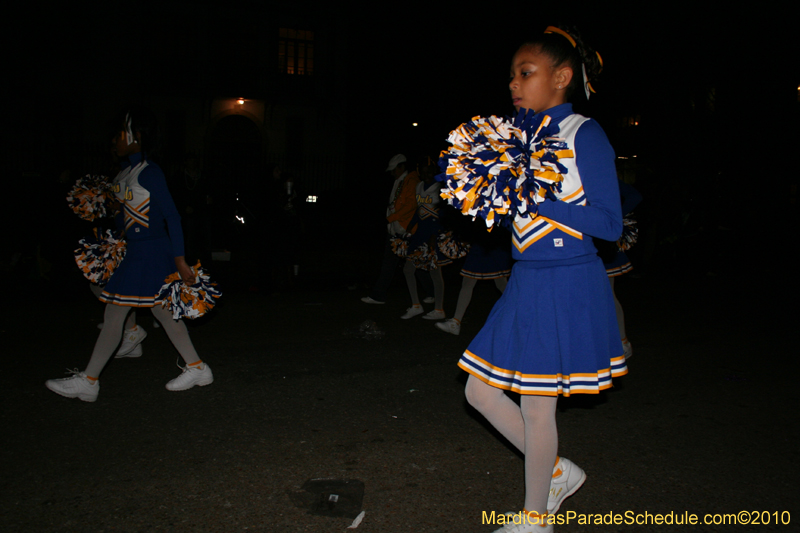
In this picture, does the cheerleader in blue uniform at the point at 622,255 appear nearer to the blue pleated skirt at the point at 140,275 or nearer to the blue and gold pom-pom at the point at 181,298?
the blue and gold pom-pom at the point at 181,298

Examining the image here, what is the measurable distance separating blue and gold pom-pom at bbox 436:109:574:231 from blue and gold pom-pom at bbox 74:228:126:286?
10.7 ft

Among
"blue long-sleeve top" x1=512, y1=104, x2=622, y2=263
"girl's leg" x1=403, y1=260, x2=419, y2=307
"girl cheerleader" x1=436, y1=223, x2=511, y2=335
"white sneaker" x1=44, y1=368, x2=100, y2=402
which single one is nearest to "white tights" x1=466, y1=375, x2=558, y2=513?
"blue long-sleeve top" x1=512, y1=104, x2=622, y2=263

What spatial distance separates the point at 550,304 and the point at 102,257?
11.7 ft

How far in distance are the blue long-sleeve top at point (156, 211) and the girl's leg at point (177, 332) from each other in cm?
43

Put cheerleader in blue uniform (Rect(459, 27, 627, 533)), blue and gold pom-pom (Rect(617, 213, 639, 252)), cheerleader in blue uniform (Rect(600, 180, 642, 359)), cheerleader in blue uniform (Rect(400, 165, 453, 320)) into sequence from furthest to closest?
cheerleader in blue uniform (Rect(400, 165, 453, 320)) < blue and gold pom-pom (Rect(617, 213, 639, 252)) < cheerleader in blue uniform (Rect(600, 180, 642, 359)) < cheerleader in blue uniform (Rect(459, 27, 627, 533))

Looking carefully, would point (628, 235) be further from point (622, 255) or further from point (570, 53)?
point (570, 53)

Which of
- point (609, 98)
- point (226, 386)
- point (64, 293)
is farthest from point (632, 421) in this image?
point (609, 98)

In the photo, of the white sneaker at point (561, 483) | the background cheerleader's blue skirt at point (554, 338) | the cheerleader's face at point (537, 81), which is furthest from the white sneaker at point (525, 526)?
the cheerleader's face at point (537, 81)

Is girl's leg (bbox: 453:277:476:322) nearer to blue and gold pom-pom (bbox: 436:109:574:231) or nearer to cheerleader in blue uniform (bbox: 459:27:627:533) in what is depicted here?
cheerleader in blue uniform (bbox: 459:27:627:533)

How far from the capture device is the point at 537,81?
2.47m

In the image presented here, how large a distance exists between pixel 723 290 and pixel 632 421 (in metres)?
6.84

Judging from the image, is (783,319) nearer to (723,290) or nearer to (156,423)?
(723,290)

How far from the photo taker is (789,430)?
410cm

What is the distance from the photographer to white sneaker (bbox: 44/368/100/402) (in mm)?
4211
